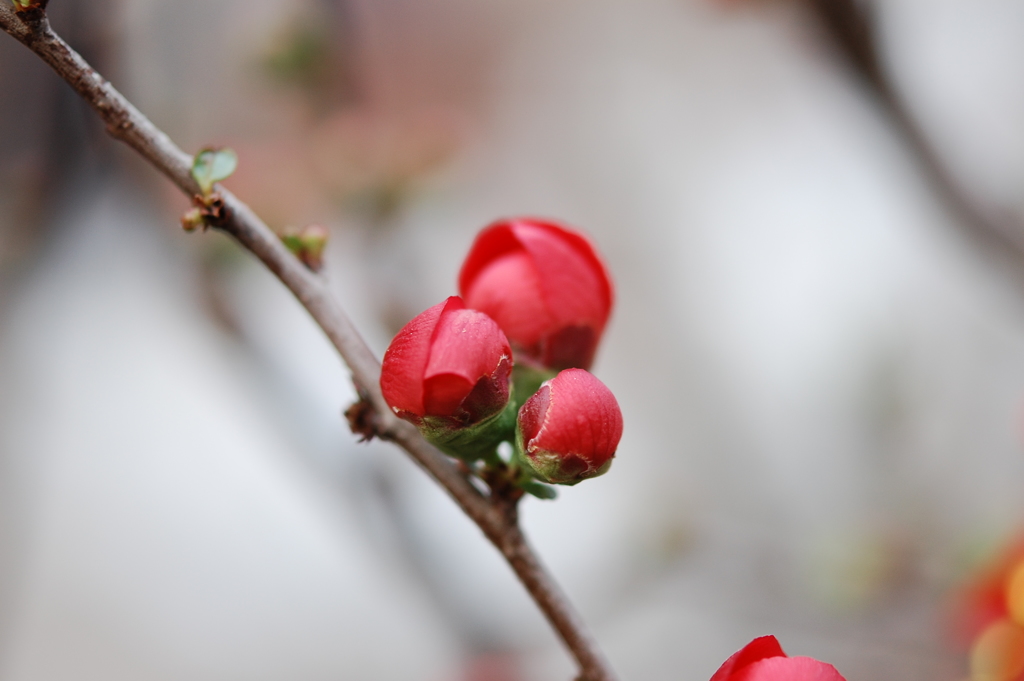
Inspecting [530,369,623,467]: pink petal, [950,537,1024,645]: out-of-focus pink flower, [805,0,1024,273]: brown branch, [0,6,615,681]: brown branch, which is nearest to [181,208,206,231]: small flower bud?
[0,6,615,681]: brown branch

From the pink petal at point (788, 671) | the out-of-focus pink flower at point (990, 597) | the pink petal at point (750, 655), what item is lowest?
the out-of-focus pink flower at point (990, 597)

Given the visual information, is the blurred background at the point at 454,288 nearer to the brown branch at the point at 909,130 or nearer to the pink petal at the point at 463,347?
the brown branch at the point at 909,130

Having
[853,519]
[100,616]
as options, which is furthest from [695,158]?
[100,616]

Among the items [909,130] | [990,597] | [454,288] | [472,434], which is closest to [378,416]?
[472,434]

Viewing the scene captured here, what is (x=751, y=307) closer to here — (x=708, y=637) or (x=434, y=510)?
(x=708, y=637)

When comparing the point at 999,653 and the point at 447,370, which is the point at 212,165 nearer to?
the point at 447,370

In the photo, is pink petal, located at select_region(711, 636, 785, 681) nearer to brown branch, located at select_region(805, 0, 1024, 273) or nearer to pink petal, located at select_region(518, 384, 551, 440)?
pink petal, located at select_region(518, 384, 551, 440)

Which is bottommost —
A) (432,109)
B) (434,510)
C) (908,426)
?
(908,426)

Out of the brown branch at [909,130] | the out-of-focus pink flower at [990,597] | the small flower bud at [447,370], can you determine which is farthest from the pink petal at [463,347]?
the out-of-focus pink flower at [990,597]
